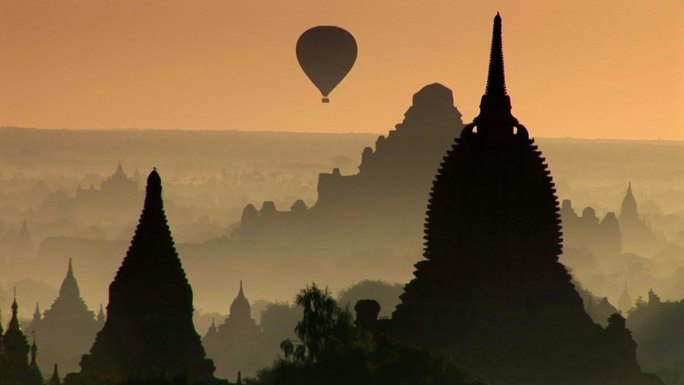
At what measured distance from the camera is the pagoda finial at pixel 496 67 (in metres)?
132

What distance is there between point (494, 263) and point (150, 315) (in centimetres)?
1495

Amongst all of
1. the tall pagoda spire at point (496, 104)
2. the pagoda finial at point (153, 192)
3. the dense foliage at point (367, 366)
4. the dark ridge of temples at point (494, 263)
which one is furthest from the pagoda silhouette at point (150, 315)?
the tall pagoda spire at point (496, 104)

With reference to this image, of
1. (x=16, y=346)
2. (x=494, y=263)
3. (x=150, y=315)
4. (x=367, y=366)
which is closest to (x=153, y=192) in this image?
(x=150, y=315)

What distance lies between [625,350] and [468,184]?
1099 cm

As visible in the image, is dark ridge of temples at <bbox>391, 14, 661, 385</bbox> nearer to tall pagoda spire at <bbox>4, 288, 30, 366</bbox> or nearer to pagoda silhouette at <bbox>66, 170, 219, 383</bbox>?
pagoda silhouette at <bbox>66, 170, 219, 383</bbox>

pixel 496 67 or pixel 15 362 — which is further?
pixel 15 362

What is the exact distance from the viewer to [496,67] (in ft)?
433

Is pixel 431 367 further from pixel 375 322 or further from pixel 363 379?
pixel 375 322

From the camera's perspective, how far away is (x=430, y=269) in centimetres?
13175

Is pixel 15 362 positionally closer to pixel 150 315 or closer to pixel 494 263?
pixel 150 315

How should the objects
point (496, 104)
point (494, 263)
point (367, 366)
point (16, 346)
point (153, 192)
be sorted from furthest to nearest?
point (16, 346) < point (496, 104) < point (494, 263) < point (153, 192) < point (367, 366)

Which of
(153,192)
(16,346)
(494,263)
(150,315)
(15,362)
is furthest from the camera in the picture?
(16,346)

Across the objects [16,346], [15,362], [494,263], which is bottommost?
[15,362]

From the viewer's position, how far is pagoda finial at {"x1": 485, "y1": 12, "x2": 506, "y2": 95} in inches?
5202
